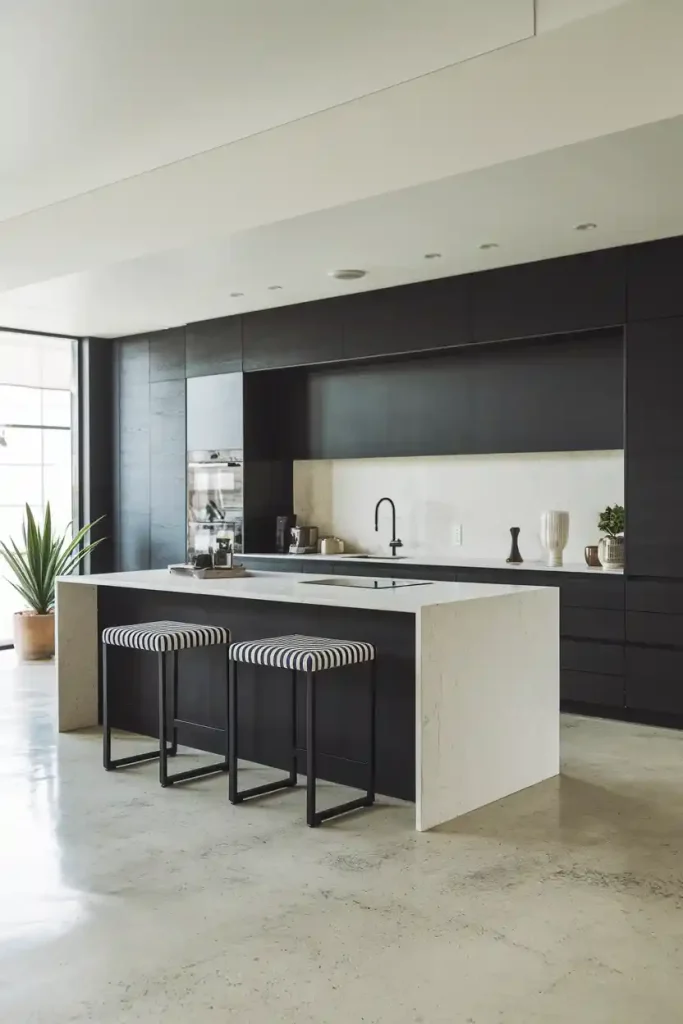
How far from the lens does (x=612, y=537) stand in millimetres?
5574

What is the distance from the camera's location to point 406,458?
6926mm

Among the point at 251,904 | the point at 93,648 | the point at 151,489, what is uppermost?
the point at 151,489

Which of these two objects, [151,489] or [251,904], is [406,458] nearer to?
[151,489]

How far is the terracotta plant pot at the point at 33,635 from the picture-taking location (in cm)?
744

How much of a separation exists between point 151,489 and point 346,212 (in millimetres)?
4019

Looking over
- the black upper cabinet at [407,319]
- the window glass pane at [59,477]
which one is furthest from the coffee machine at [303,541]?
the window glass pane at [59,477]

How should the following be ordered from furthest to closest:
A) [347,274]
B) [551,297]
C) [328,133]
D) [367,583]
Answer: [347,274], [551,297], [367,583], [328,133]

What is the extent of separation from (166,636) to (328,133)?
219 centimetres

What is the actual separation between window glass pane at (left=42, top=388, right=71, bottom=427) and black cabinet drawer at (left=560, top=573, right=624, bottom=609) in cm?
564

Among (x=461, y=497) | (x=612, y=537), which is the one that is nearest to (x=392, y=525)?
(x=461, y=497)

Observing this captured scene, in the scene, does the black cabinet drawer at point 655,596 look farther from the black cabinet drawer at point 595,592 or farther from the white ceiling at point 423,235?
the white ceiling at point 423,235

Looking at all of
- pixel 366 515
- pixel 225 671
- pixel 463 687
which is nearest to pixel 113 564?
pixel 366 515

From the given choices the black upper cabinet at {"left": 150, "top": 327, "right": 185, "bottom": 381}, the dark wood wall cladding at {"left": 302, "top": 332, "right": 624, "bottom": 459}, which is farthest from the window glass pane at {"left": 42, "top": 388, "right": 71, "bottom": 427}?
the dark wood wall cladding at {"left": 302, "top": 332, "right": 624, "bottom": 459}

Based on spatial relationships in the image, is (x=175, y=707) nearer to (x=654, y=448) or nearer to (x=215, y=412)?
(x=654, y=448)
